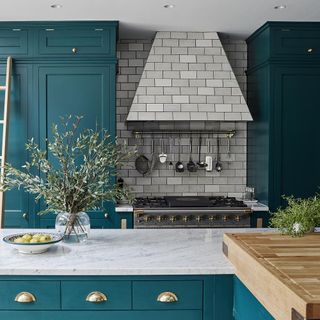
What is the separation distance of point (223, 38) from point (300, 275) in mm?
4093

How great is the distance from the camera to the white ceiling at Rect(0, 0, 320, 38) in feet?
12.9

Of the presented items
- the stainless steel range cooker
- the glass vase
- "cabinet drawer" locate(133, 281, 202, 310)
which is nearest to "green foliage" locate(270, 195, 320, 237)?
"cabinet drawer" locate(133, 281, 202, 310)

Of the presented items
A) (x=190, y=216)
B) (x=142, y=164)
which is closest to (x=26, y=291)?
(x=190, y=216)

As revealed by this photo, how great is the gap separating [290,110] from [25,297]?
3206 millimetres

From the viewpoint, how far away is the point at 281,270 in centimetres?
150

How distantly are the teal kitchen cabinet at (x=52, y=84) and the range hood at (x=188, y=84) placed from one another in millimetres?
394

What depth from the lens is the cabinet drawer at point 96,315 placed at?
222cm

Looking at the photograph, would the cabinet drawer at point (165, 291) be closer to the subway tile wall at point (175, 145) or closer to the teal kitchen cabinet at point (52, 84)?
the teal kitchen cabinet at point (52, 84)

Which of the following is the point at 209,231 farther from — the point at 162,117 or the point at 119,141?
the point at 119,141

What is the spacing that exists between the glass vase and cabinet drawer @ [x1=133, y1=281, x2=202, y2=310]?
2.00 ft

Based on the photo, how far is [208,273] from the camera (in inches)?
86.2

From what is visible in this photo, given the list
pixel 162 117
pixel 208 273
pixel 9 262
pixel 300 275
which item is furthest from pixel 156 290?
pixel 162 117

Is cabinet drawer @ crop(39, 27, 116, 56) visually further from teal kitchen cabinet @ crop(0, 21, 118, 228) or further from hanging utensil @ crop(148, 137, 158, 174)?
hanging utensil @ crop(148, 137, 158, 174)

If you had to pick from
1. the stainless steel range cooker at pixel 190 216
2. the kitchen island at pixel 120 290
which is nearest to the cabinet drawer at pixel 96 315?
the kitchen island at pixel 120 290
